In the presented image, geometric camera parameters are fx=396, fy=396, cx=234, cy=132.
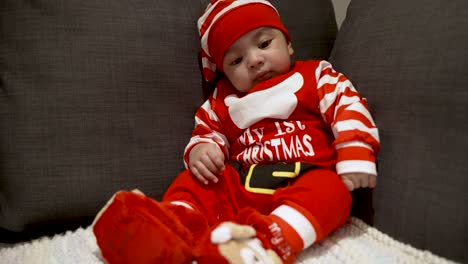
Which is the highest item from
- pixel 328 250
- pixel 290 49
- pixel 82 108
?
pixel 290 49

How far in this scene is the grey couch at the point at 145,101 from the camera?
71 centimetres

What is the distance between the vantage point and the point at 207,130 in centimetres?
93

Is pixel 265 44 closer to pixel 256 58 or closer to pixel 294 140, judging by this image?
pixel 256 58

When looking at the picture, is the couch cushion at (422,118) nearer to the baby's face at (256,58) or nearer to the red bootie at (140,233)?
the baby's face at (256,58)

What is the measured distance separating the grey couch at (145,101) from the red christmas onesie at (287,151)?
0.06 metres

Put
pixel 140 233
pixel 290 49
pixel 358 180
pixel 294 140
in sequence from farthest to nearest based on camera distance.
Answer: pixel 290 49 → pixel 294 140 → pixel 358 180 → pixel 140 233

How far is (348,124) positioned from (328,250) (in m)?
0.24

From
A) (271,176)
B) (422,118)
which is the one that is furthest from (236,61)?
(422,118)

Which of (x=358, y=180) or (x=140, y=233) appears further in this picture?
(x=358, y=180)

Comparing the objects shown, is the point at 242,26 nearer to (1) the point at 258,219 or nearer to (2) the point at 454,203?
(1) the point at 258,219

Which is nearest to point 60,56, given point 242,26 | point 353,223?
point 242,26

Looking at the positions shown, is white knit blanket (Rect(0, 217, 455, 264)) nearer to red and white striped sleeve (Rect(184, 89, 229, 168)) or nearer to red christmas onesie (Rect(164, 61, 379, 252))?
red christmas onesie (Rect(164, 61, 379, 252))

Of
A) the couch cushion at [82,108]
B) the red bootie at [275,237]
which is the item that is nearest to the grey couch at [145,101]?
the couch cushion at [82,108]

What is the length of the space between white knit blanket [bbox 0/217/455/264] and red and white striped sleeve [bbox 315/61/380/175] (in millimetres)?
121
